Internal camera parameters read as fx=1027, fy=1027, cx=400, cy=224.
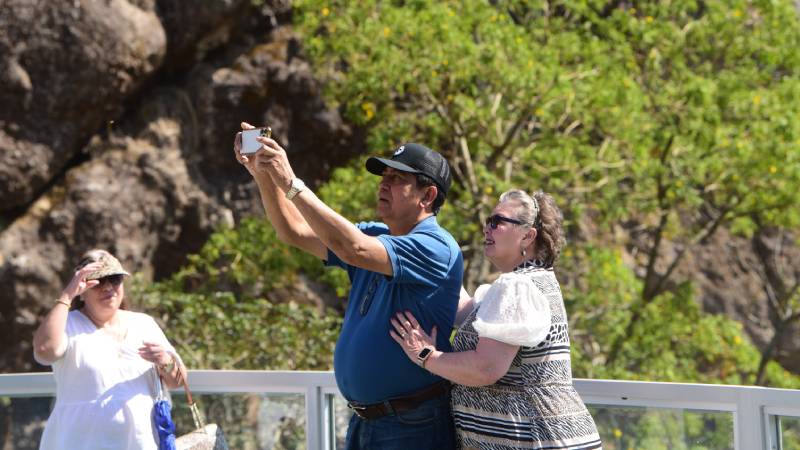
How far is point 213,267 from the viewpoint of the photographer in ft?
36.1

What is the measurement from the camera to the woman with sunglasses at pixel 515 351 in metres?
3.03

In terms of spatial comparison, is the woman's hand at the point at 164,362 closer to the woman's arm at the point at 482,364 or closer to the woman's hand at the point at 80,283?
the woman's hand at the point at 80,283

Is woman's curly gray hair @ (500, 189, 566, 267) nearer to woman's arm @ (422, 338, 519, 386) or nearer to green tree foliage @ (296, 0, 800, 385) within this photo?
woman's arm @ (422, 338, 519, 386)

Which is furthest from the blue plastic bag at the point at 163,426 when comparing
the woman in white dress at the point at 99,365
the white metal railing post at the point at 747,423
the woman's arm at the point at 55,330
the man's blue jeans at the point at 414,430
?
the white metal railing post at the point at 747,423

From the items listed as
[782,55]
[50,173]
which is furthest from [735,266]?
[50,173]

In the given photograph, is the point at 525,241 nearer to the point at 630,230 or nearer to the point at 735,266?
the point at 630,230

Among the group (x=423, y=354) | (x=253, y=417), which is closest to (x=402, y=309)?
(x=423, y=354)

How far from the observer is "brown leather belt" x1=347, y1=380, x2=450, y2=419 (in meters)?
3.25

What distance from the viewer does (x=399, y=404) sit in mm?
3250

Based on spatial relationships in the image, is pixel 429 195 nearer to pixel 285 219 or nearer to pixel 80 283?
pixel 285 219

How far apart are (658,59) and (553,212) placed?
25.7 ft

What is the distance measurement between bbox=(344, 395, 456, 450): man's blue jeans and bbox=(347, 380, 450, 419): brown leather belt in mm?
14

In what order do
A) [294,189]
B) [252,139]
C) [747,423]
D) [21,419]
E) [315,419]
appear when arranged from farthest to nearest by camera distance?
[21,419] < [315,419] < [747,423] < [252,139] < [294,189]

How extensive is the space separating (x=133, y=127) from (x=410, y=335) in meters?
9.51
